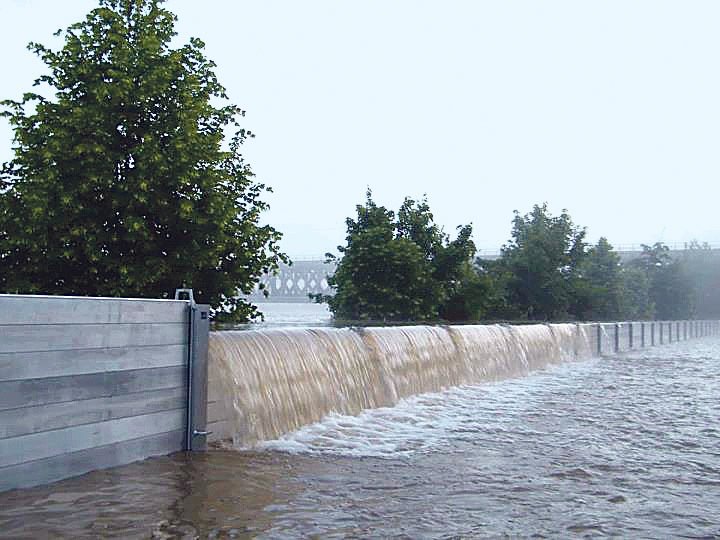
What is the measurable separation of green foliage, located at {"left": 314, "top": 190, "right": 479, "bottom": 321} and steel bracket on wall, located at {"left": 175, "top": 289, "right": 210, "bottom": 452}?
16987 mm

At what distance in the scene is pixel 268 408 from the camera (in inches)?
431

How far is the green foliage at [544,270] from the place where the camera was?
39.4 m

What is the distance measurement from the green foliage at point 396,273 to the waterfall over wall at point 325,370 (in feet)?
17.9

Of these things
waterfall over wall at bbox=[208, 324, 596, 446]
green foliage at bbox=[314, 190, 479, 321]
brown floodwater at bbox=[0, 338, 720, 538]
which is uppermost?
green foliage at bbox=[314, 190, 479, 321]

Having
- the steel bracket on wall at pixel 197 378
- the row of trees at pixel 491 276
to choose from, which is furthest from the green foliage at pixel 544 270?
the steel bracket on wall at pixel 197 378

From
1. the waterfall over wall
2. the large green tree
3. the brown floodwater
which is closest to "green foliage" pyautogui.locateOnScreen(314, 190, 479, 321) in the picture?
the waterfall over wall

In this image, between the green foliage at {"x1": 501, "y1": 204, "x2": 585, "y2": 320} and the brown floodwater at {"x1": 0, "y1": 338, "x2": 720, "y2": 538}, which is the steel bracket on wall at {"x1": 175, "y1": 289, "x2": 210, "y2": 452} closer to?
the brown floodwater at {"x1": 0, "y1": 338, "x2": 720, "y2": 538}

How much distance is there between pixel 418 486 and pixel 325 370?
4911 mm

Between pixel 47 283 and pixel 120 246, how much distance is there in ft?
5.03

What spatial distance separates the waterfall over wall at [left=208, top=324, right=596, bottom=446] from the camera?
1045 cm

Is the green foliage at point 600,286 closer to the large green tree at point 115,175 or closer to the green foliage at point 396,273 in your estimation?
the green foliage at point 396,273

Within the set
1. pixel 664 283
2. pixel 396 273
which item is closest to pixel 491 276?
pixel 396 273

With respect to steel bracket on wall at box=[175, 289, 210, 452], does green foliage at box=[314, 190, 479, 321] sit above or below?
above

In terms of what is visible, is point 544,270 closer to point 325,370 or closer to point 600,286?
point 600,286
